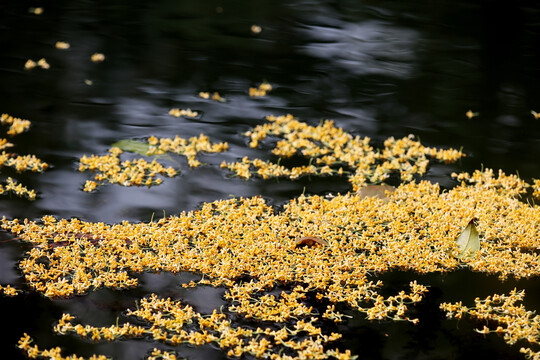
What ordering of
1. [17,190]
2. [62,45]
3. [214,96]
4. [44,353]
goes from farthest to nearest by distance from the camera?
[62,45] < [214,96] < [17,190] < [44,353]

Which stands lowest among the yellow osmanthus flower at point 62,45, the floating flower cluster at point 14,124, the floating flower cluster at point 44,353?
the floating flower cluster at point 44,353

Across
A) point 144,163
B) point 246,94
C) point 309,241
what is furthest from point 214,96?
point 309,241

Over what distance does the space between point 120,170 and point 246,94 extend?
58.4 inches

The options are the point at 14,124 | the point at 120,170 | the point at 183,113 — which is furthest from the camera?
the point at 183,113

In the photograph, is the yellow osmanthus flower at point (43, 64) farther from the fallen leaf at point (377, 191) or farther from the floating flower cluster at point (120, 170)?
the fallen leaf at point (377, 191)

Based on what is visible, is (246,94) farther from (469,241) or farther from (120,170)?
(469,241)

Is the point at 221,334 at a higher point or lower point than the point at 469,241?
lower

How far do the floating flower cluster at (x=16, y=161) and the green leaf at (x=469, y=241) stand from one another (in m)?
2.03

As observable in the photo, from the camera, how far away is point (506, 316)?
2.12 m

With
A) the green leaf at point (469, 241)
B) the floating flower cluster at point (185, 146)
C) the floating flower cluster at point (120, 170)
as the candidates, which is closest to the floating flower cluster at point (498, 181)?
the green leaf at point (469, 241)

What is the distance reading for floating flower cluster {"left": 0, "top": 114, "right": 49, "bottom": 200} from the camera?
2.84 metres

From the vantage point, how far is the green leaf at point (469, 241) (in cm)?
246

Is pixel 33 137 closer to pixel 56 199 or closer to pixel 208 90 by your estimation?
pixel 56 199

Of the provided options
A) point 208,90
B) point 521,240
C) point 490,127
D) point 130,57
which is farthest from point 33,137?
point 490,127
